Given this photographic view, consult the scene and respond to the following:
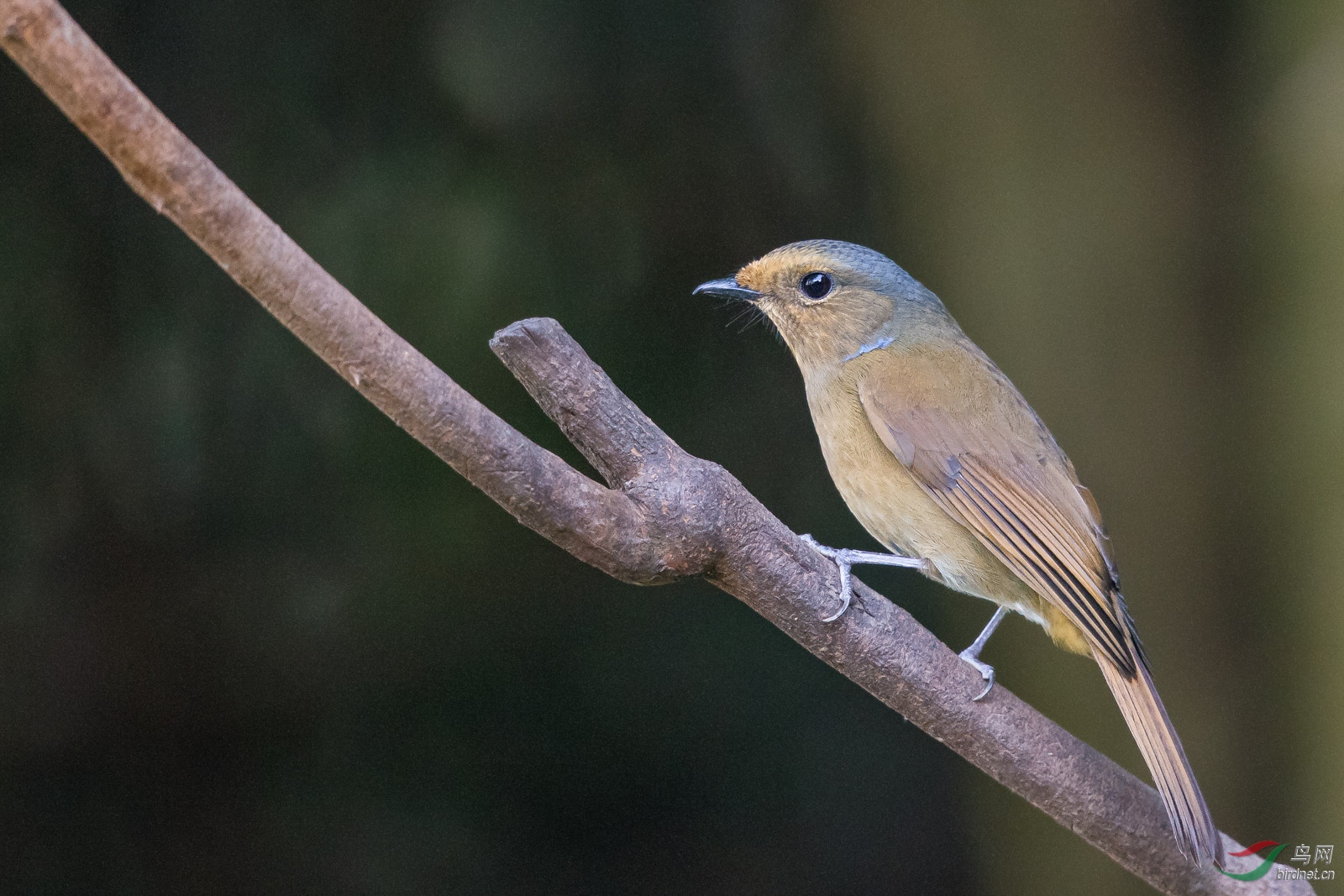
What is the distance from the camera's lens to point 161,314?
233 centimetres

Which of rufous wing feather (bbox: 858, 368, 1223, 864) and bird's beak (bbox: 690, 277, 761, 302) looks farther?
bird's beak (bbox: 690, 277, 761, 302)

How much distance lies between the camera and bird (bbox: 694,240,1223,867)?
1.97 m

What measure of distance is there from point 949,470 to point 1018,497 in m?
0.13

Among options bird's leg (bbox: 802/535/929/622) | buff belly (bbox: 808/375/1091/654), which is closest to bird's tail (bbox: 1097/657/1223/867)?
buff belly (bbox: 808/375/1091/654)

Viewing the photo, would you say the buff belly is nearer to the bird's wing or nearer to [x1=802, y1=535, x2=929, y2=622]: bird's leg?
the bird's wing

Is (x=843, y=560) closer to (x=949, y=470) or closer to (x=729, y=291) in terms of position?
(x=949, y=470)

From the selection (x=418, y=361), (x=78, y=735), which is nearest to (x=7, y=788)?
(x=78, y=735)

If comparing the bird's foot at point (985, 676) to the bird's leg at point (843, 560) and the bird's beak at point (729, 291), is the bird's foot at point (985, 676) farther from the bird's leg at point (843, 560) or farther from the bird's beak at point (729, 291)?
the bird's beak at point (729, 291)

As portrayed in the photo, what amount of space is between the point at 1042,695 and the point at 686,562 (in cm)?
184

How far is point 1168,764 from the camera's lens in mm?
1914

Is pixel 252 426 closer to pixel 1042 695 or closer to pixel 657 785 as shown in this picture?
pixel 657 785
